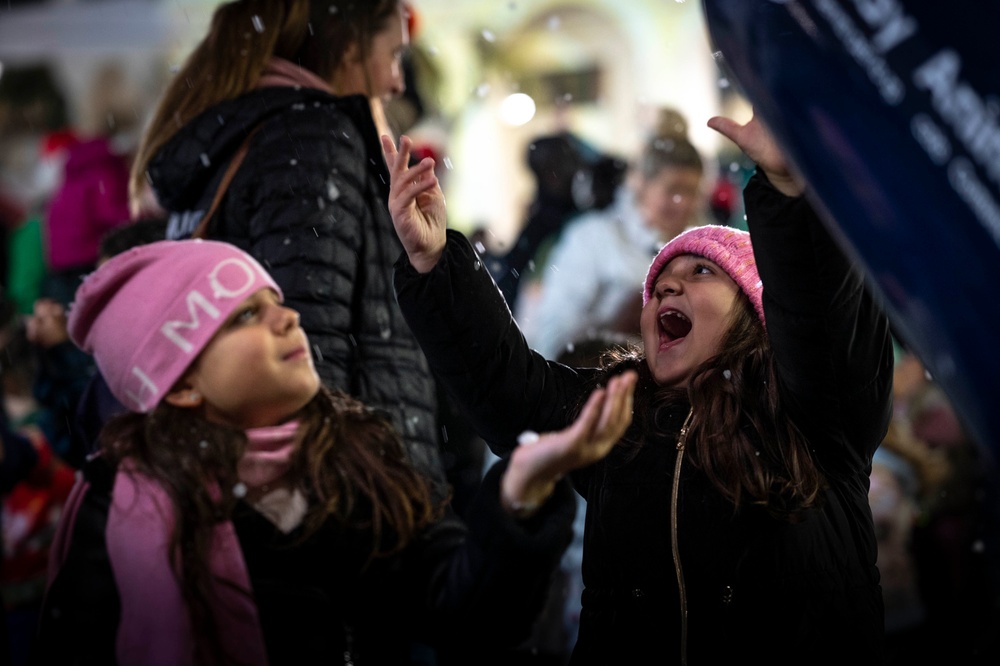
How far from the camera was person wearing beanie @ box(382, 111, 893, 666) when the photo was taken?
2.02 m

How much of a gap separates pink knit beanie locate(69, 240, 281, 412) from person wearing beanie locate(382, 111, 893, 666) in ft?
1.04

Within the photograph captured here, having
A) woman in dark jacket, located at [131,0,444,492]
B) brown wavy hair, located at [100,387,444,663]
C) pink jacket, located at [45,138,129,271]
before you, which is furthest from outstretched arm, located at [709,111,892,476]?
pink jacket, located at [45,138,129,271]

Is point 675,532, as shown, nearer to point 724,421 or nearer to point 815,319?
point 724,421

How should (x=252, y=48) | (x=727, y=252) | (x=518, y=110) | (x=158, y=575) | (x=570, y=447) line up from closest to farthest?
(x=570, y=447), (x=158, y=575), (x=727, y=252), (x=252, y=48), (x=518, y=110)

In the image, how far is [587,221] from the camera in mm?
4691

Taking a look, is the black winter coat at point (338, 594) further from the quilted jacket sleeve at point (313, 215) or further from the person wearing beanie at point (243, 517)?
the quilted jacket sleeve at point (313, 215)

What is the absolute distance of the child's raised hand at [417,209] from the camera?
2236 mm

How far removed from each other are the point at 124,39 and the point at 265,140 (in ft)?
22.7

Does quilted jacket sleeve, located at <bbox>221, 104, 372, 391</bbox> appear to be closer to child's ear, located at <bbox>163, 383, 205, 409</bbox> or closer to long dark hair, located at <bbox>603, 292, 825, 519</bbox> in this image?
child's ear, located at <bbox>163, 383, 205, 409</bbox>

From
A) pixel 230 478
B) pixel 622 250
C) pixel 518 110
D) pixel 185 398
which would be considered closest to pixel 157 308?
pixel 185 398

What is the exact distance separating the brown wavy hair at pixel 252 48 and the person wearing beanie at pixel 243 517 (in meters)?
0.60

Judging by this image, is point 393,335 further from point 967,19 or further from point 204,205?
point 967,19

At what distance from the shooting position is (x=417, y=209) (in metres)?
2.28

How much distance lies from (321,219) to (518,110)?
325 inches
